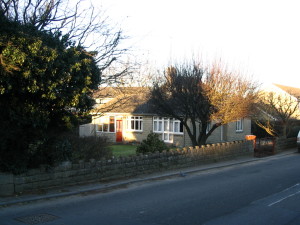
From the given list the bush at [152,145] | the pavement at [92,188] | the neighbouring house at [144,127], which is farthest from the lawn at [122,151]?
the pavement at [92,188]

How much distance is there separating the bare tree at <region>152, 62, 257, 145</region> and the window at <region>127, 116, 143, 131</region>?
12.2m

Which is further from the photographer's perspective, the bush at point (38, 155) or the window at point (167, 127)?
the window at point (167, 127)

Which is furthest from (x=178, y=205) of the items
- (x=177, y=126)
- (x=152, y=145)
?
(x=177, y=126)

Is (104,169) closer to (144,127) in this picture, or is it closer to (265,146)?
(265,146)

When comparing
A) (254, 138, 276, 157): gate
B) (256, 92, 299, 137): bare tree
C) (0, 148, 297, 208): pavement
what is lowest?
(0, 148, 297, 208): pavement

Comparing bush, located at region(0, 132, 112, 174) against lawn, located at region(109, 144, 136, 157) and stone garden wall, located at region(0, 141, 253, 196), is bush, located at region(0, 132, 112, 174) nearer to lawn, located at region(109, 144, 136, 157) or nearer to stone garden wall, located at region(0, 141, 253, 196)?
stone garden wall, located at region(0, 141, 253, 196)

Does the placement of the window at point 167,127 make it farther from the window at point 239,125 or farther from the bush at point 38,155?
the bush at point 38,155

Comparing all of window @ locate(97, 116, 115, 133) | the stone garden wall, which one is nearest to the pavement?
the stone garden wall

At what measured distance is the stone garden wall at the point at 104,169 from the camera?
9047 mm

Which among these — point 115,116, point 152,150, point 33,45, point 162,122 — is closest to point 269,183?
point 152,150

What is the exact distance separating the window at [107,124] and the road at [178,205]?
20.5 m

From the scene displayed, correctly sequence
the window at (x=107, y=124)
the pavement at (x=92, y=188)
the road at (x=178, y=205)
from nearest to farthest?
the road at (x=178, y=205)
the pavement at (x=92, y=188)
the window at (x=107, y=124)

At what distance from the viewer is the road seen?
6887 millimetres

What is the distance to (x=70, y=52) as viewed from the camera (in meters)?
9.70
